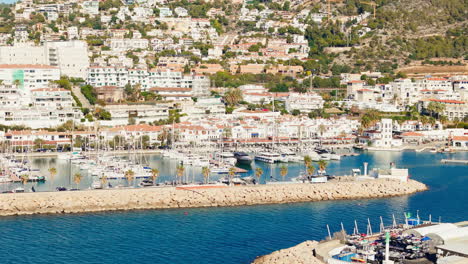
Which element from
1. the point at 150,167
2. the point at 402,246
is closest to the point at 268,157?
the point at 150,167

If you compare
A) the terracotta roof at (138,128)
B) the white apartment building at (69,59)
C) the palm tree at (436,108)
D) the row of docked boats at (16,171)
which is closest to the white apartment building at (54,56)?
the white apartment building at (69,59)

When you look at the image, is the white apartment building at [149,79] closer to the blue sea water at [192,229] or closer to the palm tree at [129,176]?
the palm tree at [129,176]

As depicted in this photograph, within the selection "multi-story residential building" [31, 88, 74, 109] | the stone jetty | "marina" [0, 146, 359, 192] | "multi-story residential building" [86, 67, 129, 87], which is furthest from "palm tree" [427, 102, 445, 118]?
the stone jetty

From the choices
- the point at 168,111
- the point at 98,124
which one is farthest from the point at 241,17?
the point at 98,124

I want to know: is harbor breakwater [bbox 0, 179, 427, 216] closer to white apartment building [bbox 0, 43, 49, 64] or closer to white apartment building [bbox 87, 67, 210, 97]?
white apartment building [bbox 87, 67, 210, 97]

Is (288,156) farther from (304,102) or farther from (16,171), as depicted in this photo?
(304,102)

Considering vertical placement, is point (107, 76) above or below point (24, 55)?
below
